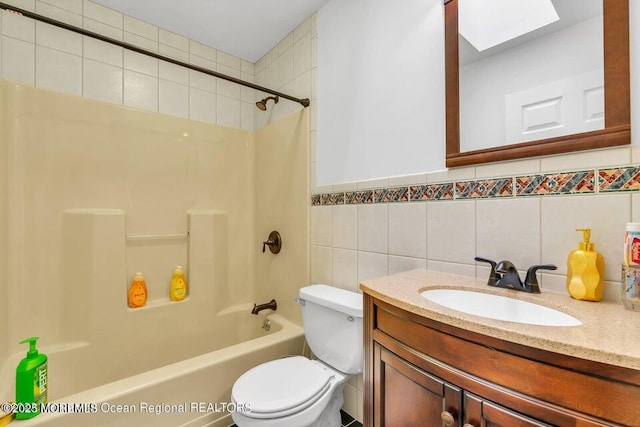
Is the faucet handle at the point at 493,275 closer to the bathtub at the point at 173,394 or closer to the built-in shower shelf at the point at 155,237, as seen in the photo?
the bathtub at the point at 173,394

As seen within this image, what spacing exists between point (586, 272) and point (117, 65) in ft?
8.35

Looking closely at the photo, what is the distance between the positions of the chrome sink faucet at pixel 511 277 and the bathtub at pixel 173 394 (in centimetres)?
116

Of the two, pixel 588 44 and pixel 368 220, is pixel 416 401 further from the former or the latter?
pixel 588 44

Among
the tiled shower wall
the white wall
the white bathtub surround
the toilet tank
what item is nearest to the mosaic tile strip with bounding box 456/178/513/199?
the white wall

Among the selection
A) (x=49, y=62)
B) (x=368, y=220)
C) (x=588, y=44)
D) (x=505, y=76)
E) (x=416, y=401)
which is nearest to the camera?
(x=416, y=401)

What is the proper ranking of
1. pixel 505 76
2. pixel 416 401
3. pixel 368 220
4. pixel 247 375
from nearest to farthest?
pixel 416 401
pixel 505 76
pixel 247 375
pixel 368 220

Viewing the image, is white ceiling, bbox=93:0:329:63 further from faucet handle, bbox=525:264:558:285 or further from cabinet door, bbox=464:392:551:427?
cabinet door, bbox=464:392:551:427

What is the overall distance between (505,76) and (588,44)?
22cm

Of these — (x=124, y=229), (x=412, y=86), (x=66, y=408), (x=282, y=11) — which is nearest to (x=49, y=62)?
(x=124, y=229)

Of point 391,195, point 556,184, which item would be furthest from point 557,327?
point 391,195

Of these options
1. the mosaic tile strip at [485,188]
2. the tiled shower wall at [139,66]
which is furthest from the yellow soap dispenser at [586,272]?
the tiled shower wall at [139,66]

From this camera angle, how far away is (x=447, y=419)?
2.11 ft

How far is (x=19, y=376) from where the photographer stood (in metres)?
1.05

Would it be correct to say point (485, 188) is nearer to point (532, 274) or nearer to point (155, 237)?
point (532, 274)
